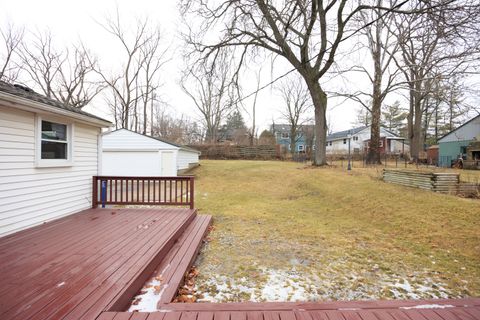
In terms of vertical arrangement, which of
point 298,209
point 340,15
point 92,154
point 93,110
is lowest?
point 298,209

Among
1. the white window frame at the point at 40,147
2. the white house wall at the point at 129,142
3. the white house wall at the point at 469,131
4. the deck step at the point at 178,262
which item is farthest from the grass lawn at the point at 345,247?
the white house wall at the point at 469,131

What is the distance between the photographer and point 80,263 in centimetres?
277

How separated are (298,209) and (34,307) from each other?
7.12m

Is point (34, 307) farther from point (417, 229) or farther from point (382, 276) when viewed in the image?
point (417, 229)

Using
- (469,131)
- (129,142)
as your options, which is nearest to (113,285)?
(129,142)

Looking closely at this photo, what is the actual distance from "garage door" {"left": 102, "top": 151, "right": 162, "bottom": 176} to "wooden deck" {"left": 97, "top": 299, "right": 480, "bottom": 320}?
14.0 m

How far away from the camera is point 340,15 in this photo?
11.2 metres

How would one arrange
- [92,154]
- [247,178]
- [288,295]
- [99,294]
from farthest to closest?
1. [247,178]
2. [92,154]
3. [288,295]
4. [99,294]

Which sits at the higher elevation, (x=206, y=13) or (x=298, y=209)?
(x=206, y=13)

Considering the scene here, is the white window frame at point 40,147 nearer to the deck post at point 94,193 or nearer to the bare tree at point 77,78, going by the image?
the deck post at point 94,193

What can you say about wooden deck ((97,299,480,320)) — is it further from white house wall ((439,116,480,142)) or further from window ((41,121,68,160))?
white house wall ((439,116,480,142))

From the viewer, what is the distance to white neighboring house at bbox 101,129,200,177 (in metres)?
15.0

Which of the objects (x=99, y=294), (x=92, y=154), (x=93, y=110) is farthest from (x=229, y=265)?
(x=93, y=110)

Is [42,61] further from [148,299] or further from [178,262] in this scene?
[148,299]
